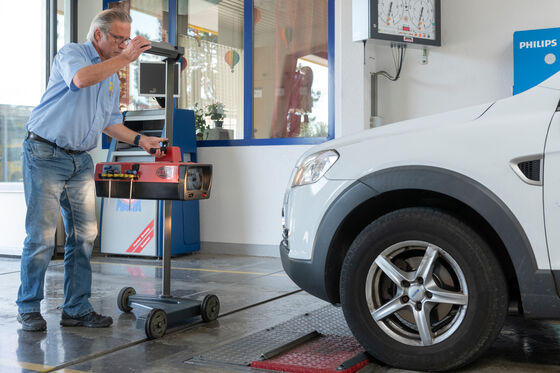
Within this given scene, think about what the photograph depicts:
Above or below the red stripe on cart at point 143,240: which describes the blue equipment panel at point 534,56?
above

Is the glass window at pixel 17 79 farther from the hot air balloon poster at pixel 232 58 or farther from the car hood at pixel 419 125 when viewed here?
the car hood at pixel 419 125

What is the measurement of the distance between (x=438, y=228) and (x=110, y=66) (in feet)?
6.04

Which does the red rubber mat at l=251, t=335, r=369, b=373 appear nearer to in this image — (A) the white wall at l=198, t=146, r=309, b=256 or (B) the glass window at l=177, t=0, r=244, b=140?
(A) the white wall at l=198, t=146, r=309, b=256

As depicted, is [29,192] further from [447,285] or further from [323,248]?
[447,285]

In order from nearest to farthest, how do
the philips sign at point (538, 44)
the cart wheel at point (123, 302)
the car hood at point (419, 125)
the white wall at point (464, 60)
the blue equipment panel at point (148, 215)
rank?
the car hood at point (419, 125) → the cart wheel at point (123, 302) → the philips sign at point (538, 44) → the white wall at point (464, 60) → the blue equipment panel at point (148, 215)

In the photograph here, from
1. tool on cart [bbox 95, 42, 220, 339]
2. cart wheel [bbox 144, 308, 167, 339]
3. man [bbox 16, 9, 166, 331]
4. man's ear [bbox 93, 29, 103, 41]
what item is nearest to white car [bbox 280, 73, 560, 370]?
tool on cart [bbox 95, 42, 220, 339]

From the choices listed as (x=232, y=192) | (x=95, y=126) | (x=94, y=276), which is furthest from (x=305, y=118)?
(x=95, y=126)

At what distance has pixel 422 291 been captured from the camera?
2.60 meters

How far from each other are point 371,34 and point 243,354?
394 cm

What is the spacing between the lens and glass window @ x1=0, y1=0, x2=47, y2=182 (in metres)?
7.09

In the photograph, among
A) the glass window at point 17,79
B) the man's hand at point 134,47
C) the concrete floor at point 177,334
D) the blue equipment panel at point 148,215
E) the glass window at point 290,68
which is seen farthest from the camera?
the glass window at point 17,79

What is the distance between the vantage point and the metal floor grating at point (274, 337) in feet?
9.59

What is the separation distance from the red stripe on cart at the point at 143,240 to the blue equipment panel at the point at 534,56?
4000mm

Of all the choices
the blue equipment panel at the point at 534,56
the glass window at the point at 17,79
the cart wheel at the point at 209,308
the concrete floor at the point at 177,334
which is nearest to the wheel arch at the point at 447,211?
the concrete floor at the point at 177,334
